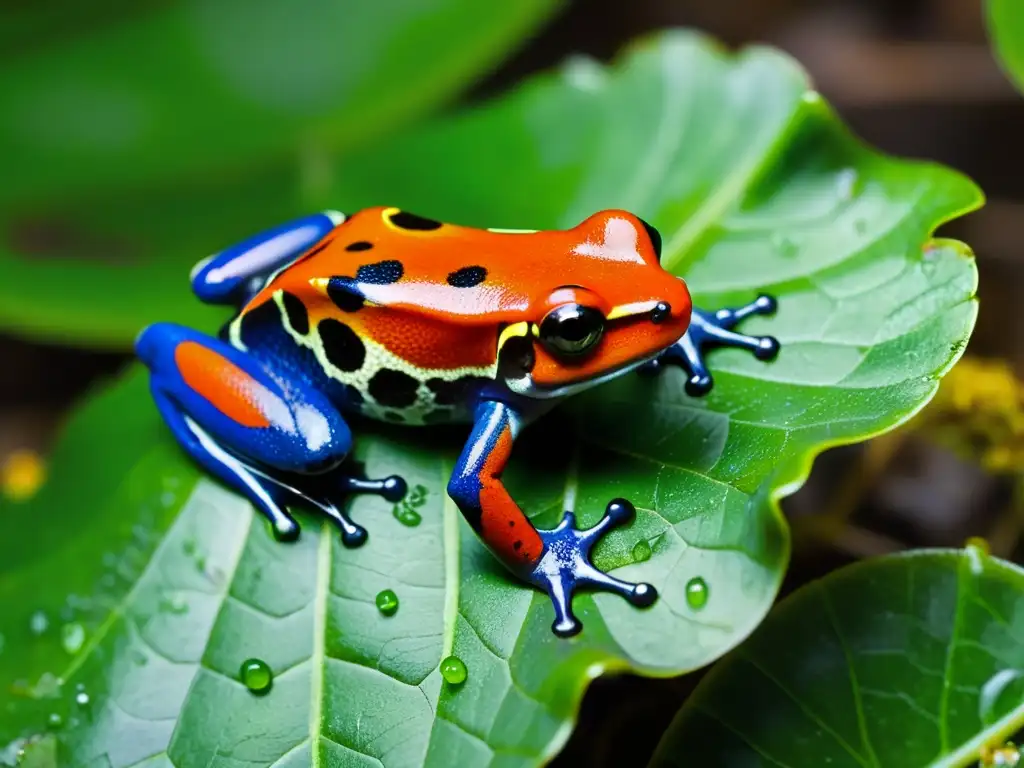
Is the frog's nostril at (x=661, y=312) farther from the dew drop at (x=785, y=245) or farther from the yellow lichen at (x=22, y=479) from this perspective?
the yellow lichen at (x=22, y=479)

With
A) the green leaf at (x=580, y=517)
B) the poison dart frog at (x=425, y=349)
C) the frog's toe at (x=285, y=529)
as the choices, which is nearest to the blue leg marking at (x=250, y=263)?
the poison dart frog at (x=425, y=349)

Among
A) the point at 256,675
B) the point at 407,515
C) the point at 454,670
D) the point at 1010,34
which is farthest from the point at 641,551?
the point at 1010,34

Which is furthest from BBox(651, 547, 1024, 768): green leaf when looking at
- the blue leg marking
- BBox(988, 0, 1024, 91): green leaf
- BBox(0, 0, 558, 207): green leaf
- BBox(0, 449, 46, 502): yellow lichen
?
BBox(0, 0, 558, 207): green leaf

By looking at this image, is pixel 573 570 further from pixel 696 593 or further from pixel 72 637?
pixel 72 637

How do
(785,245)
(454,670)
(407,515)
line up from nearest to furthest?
(454,670) → (407,515) → (785,245)

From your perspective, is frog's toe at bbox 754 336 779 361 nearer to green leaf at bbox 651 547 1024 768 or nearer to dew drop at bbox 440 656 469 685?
green leaf at bbox 651 547 1024 768

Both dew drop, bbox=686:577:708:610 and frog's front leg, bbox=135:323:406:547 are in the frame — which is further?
frog's front leg, bbox=135:323:406:547
